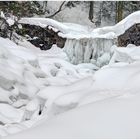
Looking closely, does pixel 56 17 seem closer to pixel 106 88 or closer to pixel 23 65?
pixel 23 65

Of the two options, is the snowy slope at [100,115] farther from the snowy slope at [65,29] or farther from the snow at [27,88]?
the snowy slope at [65,29]

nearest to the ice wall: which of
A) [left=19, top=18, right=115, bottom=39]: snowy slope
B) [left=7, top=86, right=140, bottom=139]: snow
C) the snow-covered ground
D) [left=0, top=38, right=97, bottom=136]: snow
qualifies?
[left=19, top=18, right=115, bottom=39]: snowy slope

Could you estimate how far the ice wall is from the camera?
453 inches

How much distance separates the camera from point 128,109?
2.20 meters

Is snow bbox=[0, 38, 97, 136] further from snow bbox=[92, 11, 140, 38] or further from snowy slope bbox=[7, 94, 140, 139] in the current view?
snow bbox=[92, 11, 140, 38]

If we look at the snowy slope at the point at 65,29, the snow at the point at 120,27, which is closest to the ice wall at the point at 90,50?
the snowy slope at the point at 65,29

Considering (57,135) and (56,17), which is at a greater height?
(56,17)

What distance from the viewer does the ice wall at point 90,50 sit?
453 inches

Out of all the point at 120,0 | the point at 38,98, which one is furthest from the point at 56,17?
the point at 38,98

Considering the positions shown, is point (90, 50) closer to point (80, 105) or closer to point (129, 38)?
point (129, 38)

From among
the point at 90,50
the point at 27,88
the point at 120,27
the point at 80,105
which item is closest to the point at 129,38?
the point at 120,27

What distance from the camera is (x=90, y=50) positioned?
11562mm

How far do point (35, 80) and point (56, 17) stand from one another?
50.7ft

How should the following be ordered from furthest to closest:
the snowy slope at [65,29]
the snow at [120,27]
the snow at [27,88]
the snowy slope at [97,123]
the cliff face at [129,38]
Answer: the cliff face at [129,38], the snow at [120,27], the snowy slope at [65,29], the snow at [27,88], the snowy slope at [97,123]
